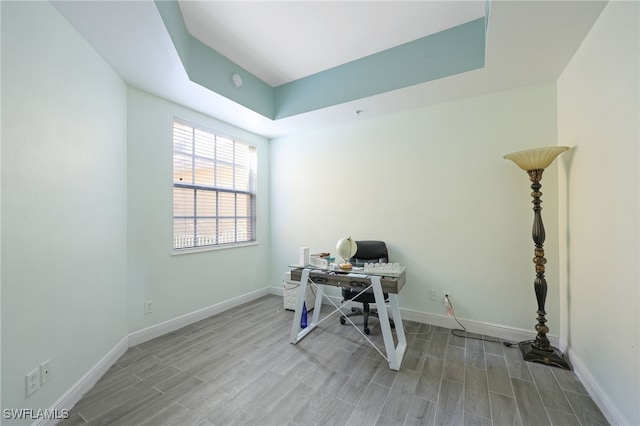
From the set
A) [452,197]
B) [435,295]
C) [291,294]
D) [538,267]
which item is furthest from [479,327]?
[291,294]

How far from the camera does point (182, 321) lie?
284 cm

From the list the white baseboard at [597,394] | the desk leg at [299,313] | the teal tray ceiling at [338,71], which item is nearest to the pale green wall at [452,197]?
the white baseboard at [597,394]

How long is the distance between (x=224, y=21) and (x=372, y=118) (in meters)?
1.92

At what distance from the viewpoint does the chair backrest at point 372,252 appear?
9.78ft

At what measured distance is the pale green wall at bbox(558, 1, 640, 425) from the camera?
133cm

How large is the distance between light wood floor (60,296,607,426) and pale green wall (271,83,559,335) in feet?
2.00

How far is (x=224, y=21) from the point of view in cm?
220

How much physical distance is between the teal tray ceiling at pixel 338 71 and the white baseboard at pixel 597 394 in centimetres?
255

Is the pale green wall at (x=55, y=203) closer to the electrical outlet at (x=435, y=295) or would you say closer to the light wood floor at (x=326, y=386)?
the light wood floor at (x=326, y=386)

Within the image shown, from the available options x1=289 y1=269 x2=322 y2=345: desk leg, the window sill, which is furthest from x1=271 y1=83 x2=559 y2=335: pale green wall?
x1=289 y1=269 x2=322 y2=345: desk leg

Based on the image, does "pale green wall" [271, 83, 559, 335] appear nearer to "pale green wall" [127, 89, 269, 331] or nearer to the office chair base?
the office chair base

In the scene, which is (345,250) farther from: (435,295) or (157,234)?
(157,234)

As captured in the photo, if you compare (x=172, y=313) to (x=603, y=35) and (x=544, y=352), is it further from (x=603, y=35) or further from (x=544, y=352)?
(x=603, y=35)

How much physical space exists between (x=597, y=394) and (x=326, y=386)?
180 cm
